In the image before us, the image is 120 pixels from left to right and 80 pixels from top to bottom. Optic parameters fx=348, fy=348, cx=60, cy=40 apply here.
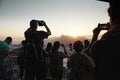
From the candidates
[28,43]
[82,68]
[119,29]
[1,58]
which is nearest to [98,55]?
[119,29]

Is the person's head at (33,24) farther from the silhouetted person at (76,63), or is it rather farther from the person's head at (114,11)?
the person's head at (114,11)

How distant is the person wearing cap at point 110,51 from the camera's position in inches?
108

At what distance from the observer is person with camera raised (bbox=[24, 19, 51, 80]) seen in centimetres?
887

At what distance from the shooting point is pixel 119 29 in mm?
2732

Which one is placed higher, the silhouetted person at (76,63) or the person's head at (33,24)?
the person's head at (33,24)

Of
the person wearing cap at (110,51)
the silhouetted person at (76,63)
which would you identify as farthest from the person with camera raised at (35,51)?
the person wearing cap at (110,51)

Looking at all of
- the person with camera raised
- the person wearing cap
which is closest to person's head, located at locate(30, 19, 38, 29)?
the person with camera raised

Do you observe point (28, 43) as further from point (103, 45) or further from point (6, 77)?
point (103, 45)

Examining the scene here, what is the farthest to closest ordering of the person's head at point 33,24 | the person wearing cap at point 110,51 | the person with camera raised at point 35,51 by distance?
1. the person with camera raised at point 35,51
2. the person's head at point 33,24
3. the person wearing cap at point 110,51

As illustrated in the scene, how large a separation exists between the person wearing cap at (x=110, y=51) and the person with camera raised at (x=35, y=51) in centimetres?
595

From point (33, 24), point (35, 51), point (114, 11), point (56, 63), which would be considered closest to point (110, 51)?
point (114, 11)

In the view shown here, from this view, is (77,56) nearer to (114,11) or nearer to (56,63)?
(114,11)

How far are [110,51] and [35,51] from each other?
20.7 feet

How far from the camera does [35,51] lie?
9023 millimetres
